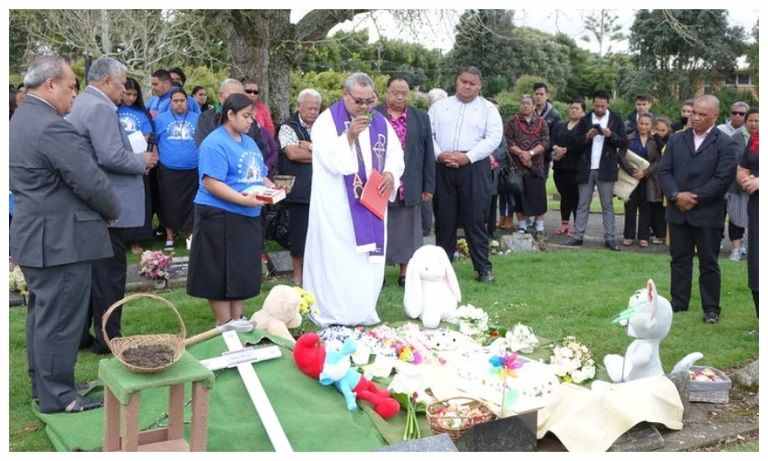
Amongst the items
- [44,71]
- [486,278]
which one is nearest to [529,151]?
[486,278]

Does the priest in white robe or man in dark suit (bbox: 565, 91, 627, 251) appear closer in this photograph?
the priest in white robe

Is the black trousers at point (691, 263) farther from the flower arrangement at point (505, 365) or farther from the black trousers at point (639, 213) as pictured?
the black trousers at point (639, 213)

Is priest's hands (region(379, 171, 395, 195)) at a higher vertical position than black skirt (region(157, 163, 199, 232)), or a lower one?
higher

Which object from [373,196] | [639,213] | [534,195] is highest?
[373,196]

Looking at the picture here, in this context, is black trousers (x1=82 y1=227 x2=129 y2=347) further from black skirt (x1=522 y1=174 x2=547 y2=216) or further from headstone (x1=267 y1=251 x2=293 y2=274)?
black skirt (x1=522 y1=174 x2=547 y2=216)

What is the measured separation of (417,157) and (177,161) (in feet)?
8.90

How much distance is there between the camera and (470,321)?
6902 mm

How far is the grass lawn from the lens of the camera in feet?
20.1

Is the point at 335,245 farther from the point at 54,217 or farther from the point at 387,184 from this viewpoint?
the point at 54,217

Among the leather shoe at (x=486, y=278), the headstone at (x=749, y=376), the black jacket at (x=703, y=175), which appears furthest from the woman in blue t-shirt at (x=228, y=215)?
the black jacket at (x=703, y=175)

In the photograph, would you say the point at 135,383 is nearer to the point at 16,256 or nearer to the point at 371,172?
the point at 16,256

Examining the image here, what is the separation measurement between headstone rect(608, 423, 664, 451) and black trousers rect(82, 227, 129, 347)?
3.60 metres

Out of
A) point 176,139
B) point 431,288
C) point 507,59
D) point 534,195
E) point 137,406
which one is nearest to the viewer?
point 137,406

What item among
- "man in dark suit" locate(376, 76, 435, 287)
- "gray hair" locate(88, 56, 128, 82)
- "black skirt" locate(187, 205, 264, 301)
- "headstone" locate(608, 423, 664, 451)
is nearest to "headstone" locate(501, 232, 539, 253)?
"man in dark suit" locate(376, 76, 435, 287)
